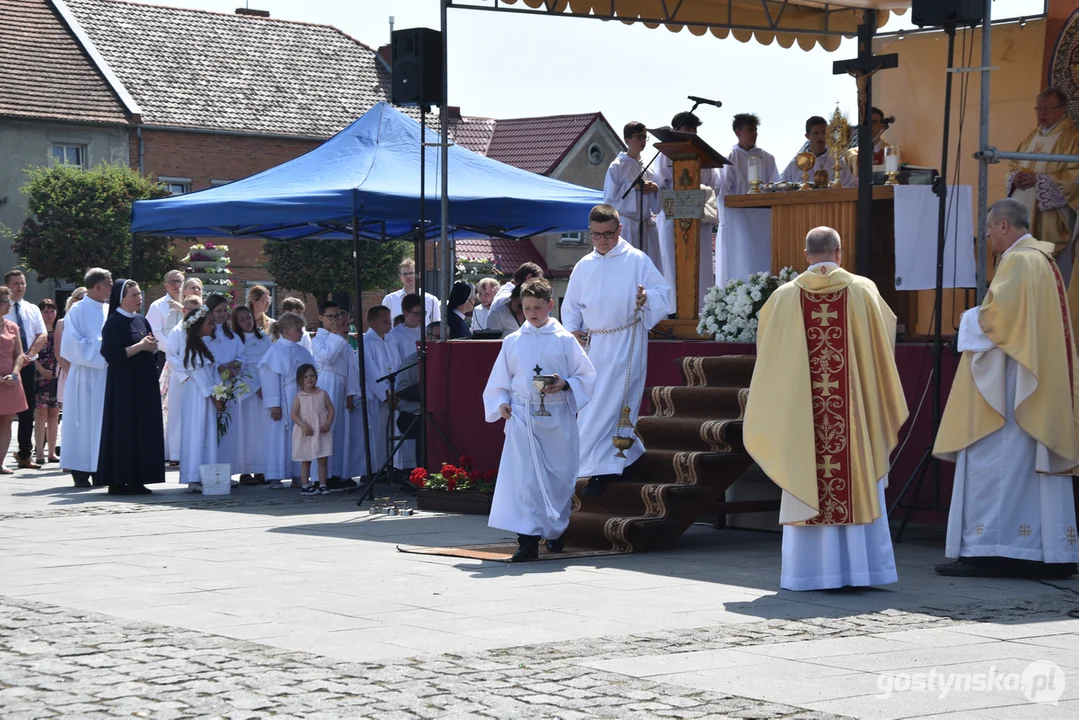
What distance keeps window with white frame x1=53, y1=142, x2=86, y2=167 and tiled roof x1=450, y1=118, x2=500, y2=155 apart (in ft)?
42.4

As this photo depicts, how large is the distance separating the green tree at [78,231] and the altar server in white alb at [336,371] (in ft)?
94.4

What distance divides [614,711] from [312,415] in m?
9.38

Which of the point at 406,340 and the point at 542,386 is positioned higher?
the point at 406,340

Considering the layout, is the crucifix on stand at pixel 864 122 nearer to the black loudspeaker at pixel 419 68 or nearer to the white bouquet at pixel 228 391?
the black loudspeaker at pixel 419 68

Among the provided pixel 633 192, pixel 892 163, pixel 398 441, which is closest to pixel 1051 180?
pixel 892 163

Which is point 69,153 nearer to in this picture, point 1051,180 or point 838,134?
point 838,134

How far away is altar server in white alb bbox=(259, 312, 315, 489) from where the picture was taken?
15.3 m

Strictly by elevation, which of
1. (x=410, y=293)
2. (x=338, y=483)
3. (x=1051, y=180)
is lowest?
(x=338, y=483)

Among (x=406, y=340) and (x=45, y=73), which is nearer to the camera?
(x=406, y=340)

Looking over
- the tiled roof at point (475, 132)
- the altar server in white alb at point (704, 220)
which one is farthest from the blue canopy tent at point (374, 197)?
the tiled roof at point (475, 132)

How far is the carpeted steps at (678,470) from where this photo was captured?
416 inches

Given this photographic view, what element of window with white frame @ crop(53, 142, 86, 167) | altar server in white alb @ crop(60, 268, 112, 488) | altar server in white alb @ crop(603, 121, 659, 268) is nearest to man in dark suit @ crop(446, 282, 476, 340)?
altar server in white alb @ crop(603, 121, 659, 268)

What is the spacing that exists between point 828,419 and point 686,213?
4297 millimetres

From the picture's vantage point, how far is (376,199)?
14328 mm
